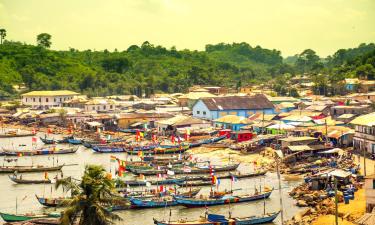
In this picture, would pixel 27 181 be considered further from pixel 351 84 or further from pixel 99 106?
pixel 351 84

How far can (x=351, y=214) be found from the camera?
2475 cm

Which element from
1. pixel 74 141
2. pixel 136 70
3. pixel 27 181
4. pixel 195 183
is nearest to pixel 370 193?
pixel 195 183

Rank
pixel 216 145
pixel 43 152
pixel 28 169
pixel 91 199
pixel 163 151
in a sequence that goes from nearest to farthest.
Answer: pixel 91 199 → pixel 28 169 → pixel 163 151 → pixel 216 145 → pixel 43 152

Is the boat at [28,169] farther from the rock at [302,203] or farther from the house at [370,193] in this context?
the house at [370,193]

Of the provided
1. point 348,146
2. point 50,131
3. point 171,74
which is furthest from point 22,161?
point 171,74

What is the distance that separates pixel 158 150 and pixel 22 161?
33.7 ft

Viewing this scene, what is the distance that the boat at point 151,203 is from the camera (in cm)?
2953

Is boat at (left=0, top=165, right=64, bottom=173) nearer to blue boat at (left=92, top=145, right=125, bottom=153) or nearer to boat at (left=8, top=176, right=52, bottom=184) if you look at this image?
boat at (left=8, top=176, right=52, bottom=184)

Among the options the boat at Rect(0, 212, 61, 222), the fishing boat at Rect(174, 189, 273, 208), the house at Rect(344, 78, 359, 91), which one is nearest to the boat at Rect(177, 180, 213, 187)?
the fishing boat at Rect(174, 189, 273, 208)

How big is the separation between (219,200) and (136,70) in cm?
8034

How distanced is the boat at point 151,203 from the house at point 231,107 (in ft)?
94.1

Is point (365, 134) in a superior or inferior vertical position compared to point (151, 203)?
superior

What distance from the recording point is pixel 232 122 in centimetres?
5347

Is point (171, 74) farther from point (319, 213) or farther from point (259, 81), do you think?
point (319, 213)
